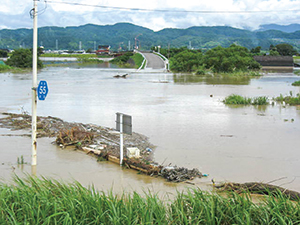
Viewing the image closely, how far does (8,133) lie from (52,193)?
688 centimetres

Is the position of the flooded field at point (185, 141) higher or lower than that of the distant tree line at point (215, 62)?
lower

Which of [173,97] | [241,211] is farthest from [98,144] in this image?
[173,97]

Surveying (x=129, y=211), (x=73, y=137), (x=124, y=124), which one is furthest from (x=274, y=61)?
(x=129, y=211)

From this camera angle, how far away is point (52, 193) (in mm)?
5465

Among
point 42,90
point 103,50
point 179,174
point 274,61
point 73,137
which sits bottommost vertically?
point 179,174

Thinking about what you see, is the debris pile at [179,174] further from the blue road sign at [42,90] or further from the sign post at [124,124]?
the blue road sign at [42,90]

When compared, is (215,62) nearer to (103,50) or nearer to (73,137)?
(73,137)

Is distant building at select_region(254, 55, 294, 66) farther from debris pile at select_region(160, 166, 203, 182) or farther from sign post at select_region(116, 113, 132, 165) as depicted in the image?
debris pile at select_region(160, 166, 203, 182)

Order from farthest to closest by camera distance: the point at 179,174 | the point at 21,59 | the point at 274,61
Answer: the point at 274,61
the point at 21,59
the point at 179,174

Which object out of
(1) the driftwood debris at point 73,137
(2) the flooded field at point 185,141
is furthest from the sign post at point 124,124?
(1) the driftwood debris at point 73,137

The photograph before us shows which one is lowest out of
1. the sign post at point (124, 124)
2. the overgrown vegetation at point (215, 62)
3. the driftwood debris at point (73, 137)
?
the driftwood debris at point (73, 137)

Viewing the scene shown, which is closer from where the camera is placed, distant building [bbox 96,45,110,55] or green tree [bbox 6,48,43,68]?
green tree [bbox 6,48,43,68]

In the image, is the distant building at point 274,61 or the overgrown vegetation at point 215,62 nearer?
the overgrown vegetation at point 215,62

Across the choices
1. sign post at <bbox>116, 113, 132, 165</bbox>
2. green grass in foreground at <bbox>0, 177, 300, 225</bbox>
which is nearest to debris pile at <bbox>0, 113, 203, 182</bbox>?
sign post at <bbox>116, 113, 132, 165</bbox>
